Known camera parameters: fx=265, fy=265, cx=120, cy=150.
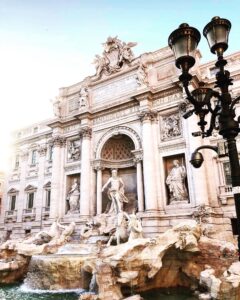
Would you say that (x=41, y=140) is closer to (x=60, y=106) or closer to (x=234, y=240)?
(x=60, y=106)

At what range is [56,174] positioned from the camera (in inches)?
757

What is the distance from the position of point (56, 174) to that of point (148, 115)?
806cm

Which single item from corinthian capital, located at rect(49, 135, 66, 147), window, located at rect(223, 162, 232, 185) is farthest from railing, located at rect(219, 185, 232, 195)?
corinthian capital, located at rect(49, 135, 66, 147)

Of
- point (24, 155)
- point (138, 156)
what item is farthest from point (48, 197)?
point (138, 156)

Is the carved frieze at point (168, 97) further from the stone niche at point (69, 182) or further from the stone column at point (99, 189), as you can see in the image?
the stone niche at point (69, 182)

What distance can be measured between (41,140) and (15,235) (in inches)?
308

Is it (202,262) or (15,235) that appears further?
(15,235)

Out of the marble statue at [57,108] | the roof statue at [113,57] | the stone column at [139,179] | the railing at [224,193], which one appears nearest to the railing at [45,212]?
the marble statue at [57,108]

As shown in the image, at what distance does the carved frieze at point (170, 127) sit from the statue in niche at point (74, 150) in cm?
651

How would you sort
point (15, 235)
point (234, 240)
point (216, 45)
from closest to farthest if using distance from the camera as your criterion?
1. point (216, 45)
2. point (234, 240)
3. point (15, 235)

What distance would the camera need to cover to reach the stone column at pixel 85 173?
16984mm

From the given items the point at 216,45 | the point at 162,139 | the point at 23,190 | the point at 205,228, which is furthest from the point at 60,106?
the point at 216,45

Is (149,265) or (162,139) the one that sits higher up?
(162,139)

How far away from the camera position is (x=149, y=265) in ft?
29.9
